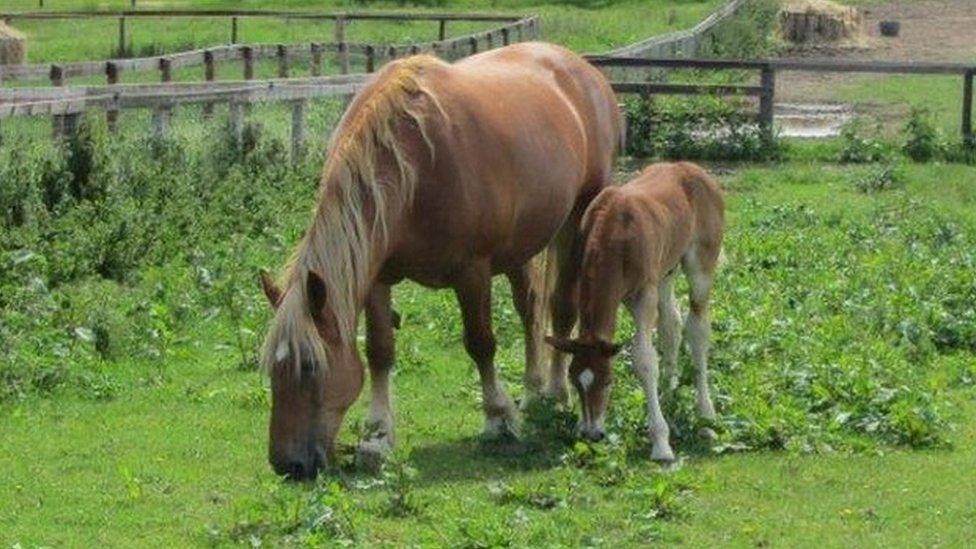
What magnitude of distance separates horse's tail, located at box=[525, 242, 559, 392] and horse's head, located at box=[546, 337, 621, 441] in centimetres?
112

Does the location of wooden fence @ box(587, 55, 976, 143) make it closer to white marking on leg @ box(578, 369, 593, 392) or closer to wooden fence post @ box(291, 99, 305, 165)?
wooden fence post @ box(291, 99, 305, 165)

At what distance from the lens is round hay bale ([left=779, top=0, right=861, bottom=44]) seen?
4616 cm

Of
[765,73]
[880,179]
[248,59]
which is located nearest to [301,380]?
[880,179]

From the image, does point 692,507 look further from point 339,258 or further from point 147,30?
point 147,30

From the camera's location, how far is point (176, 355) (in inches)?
492

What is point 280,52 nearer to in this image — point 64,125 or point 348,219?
point 64,125

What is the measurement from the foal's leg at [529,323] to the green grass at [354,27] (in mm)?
29331

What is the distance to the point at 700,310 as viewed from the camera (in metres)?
11.0

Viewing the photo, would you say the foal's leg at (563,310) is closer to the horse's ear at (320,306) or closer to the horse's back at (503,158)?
the horse's back at (503,158)

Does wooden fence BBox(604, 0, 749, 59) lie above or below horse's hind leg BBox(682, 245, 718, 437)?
below

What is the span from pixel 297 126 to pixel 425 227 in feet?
35.0

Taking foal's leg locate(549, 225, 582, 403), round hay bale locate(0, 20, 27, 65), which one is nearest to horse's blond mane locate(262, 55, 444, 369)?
foal's leg locate(549, 225, 582, 403)

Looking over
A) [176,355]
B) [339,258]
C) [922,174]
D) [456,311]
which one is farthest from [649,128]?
[339,258]

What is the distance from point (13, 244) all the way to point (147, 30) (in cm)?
3436
